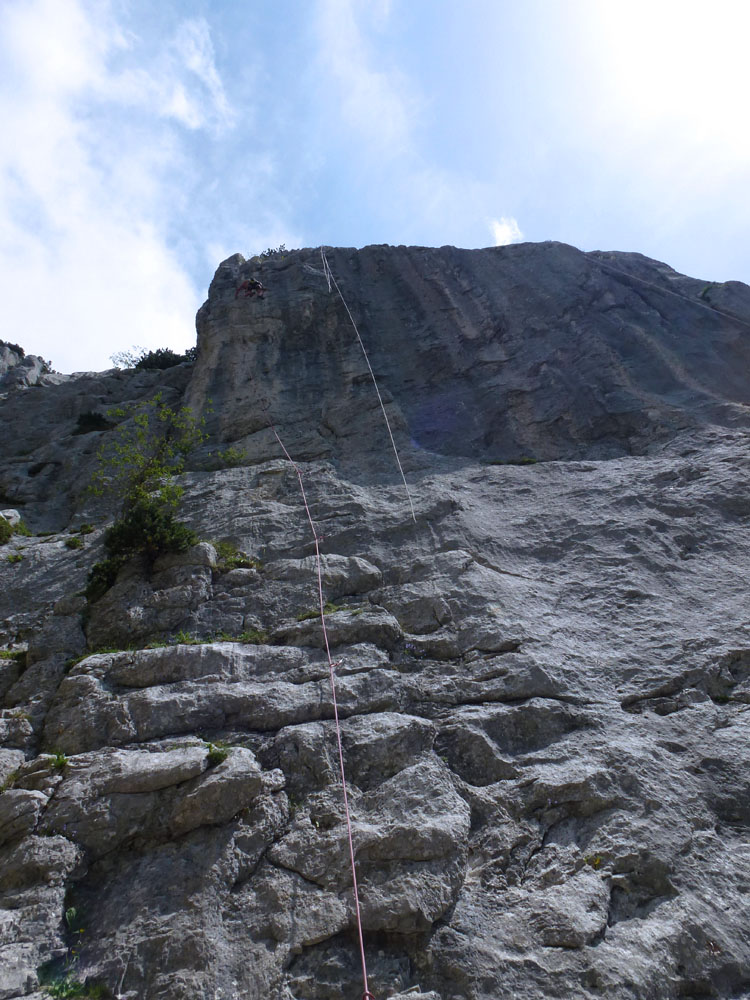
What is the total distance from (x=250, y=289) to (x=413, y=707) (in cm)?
1512

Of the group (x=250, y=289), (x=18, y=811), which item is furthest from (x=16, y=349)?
(x=18, y=811)

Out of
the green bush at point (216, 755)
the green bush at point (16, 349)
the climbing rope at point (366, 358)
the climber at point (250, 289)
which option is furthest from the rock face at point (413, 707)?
the green bush at point (16, 349)

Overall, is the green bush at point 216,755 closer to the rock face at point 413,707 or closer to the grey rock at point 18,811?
the rock face at point 413,707

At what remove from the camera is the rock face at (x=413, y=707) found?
19.9 feet

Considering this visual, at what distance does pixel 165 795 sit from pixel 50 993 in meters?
1.97

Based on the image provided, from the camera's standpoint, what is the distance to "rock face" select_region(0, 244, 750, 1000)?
607 centimetres

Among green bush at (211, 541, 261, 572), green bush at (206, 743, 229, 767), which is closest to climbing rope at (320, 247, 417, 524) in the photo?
green bush at (211, 541, 261, 572)

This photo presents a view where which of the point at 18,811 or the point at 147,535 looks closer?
the point at 18,811

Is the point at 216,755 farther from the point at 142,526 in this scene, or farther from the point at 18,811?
the point at 142,526

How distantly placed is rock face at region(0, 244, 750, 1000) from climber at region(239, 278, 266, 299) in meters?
5.18

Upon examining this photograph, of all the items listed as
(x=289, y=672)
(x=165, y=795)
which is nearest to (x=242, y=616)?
(x=289, y=672)

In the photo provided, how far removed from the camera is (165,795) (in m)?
7.30

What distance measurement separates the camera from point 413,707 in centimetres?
862

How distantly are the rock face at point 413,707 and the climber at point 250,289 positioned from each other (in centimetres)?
518
